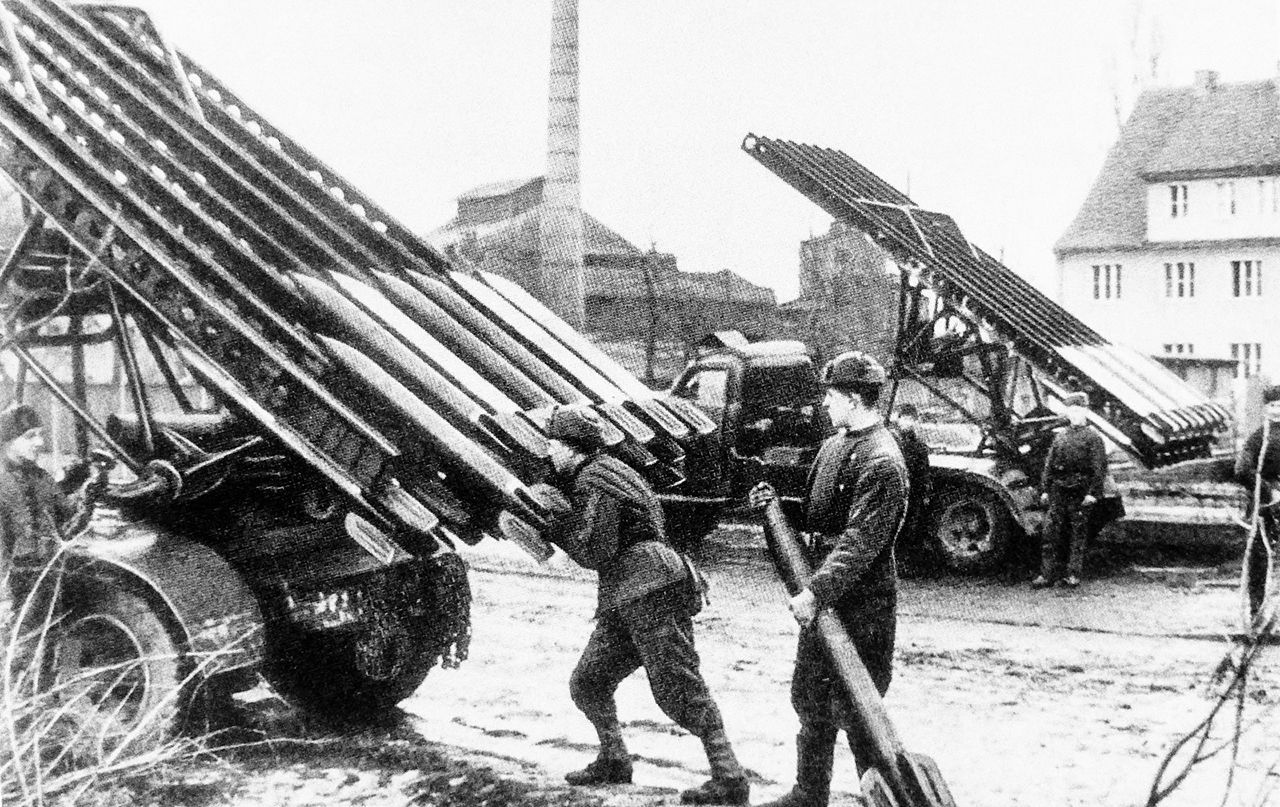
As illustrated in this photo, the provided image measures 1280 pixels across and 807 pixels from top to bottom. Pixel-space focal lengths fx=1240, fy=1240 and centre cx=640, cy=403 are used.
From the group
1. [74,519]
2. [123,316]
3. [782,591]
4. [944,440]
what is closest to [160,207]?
[123,316]

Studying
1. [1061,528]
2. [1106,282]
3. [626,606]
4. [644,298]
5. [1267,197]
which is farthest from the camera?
[1106,282]

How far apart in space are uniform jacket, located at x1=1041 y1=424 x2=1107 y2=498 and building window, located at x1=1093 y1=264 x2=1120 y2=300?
26.9 meters

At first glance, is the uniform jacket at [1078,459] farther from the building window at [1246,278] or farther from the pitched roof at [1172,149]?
the building window at [1246,278]

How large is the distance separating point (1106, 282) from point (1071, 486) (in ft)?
89.7

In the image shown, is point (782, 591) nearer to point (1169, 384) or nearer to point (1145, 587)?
point (1145, 587)

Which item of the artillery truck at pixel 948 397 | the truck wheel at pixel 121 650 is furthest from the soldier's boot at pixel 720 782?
the artillery truck at pixel 948 397

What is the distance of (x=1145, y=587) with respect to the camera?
1045 cm

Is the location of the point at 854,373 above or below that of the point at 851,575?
above

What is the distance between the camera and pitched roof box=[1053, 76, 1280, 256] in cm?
3088

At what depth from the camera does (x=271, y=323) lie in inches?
218

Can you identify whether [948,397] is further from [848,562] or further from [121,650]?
[121,650]

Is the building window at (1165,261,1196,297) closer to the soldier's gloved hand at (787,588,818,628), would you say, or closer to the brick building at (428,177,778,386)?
the brick building at (428,177,778,386)

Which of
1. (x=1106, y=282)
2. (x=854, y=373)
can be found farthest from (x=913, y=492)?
(x=1106, y=282)

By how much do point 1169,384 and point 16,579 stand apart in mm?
10043
